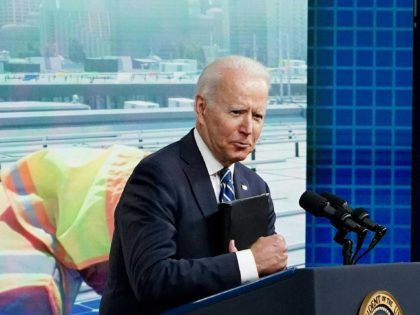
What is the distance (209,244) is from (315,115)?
2.57 meters

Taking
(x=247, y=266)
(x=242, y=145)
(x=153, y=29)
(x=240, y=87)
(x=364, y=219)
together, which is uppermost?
(x=153, y=29)

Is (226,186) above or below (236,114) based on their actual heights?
below

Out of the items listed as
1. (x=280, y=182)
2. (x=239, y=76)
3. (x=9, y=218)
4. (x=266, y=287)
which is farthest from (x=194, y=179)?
(x=280, y=182)

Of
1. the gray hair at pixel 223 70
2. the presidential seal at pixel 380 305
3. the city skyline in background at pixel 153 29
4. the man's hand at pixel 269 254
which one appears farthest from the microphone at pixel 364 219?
the city skyline in background at pixel 153 29

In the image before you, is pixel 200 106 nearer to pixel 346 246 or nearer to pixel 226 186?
pixel 226 186

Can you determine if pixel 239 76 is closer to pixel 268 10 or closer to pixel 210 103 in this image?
pixel 210 103

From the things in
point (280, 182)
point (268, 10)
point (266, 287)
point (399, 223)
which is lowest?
point (399, 223)

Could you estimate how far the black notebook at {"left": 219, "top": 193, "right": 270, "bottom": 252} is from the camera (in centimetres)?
204

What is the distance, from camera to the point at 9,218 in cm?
366

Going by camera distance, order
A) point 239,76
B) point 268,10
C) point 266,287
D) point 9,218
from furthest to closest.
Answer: point 268,10 → point 9,218 → point 239,76 → point 266,287

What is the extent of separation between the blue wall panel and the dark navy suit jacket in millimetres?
2395

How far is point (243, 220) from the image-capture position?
2070mm

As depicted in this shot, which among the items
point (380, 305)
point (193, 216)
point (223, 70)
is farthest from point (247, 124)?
point (380, 305)

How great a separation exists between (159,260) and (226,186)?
13.5 inches
